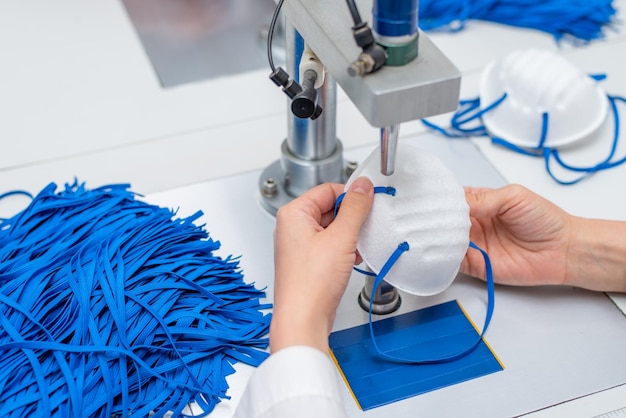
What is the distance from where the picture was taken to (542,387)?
0.83 meters

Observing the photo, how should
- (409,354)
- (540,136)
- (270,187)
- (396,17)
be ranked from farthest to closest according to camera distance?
(540,136) < (270,187) < (409,354) < (396,17)

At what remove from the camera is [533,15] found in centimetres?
140

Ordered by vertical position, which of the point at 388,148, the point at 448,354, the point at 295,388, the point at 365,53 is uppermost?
the point at 365,53

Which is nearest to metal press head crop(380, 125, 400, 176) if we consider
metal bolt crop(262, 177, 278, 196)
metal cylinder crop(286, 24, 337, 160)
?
metal cylinder crop(286, 24, 337, 160)

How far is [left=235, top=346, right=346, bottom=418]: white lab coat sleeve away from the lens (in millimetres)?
705

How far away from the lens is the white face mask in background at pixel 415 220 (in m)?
0.80

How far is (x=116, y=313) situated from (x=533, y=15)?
3.09 feet

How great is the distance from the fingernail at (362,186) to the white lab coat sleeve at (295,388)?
0.17 meters

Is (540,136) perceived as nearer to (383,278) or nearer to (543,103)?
(543,103)

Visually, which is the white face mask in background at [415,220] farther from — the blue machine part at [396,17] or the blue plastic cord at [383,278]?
the blue machine part at [396,17]

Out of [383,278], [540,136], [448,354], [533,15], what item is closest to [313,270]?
[383,278]

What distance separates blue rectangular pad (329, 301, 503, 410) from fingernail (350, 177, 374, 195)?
188 mm

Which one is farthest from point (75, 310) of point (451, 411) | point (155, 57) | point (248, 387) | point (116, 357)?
point (155, 57)

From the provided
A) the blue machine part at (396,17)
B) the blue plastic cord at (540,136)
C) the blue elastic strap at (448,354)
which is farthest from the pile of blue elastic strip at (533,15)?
the blue machine part at (396,17)
